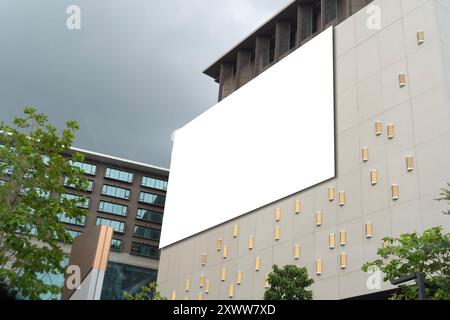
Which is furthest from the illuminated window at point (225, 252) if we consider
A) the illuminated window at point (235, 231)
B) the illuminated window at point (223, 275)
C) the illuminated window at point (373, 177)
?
the illuminated window at point (373, 177)

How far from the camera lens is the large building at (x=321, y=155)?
34.7 m

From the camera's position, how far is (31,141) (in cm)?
2012

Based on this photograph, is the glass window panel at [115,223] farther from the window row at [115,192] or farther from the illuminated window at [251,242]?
the illuminated window at [251,242]

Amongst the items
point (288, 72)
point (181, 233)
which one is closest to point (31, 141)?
point (288, 72)

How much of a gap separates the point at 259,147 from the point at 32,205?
31831mm

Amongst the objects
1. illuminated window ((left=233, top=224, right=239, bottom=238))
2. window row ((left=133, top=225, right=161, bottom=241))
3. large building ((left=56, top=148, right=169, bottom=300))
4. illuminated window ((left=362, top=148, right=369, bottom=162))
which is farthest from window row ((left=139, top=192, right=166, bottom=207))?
illuminated window ((left=362, top=148, right=369, bottom=162))

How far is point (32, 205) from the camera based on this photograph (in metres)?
18.8

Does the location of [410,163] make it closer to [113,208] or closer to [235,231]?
[235,231]

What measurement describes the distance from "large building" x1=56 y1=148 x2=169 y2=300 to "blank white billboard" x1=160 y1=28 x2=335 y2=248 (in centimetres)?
2990

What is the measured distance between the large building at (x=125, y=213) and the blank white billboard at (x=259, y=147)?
98.1 feet

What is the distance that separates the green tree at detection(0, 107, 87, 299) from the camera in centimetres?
1723

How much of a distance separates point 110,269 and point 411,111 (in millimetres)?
63890

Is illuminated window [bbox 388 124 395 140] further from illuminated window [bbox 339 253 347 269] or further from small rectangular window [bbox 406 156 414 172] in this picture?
illuminated window [bbox 339 253 347 269]
